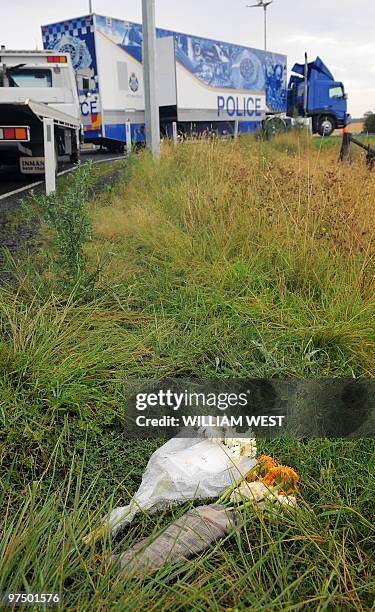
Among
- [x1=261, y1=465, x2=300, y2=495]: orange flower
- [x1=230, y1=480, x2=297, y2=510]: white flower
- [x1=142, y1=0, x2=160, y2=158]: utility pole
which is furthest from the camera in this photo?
[x1=142, y1=0, x2=160, y2=158]: utility pole

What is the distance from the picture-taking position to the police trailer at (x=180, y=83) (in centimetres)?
1667

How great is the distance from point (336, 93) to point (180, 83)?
882 cm

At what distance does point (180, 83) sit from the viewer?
1928 centimetres

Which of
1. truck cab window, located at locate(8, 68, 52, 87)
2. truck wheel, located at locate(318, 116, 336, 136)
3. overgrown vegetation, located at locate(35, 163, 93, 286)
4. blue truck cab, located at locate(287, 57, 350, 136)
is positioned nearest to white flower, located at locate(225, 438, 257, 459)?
overgrown vegetation, located at locate(35, 163, 93, 286)

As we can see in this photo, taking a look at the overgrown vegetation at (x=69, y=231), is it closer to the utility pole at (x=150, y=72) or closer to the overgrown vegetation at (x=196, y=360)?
the overgrown vegetation at (x=196, y=360)

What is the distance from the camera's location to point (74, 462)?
1981 millimetres

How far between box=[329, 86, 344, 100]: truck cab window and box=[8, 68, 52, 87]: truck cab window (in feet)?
54.2

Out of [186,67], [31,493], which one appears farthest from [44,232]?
[186,67]

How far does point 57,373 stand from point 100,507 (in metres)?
0.67

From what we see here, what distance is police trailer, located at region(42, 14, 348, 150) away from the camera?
656 inches

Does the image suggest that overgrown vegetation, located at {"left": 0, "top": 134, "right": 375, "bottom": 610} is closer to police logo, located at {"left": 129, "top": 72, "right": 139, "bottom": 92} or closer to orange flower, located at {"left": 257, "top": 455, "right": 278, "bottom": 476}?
orange flower, located at {"left": 257, "top": 455, "right": 278, "bottom": 476}

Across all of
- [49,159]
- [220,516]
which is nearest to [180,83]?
[49,159]

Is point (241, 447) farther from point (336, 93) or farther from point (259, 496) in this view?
point (336, 93)

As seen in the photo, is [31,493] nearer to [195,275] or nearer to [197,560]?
[197,560]
